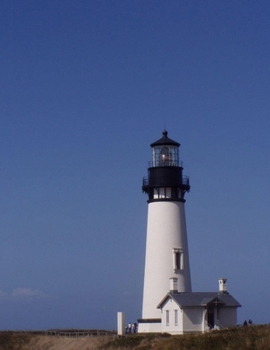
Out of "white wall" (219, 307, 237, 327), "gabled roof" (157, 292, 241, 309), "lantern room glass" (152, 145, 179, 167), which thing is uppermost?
"lantern room glass" (152, 145, 179, 167)

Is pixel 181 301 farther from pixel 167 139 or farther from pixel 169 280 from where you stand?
pixel 167 139

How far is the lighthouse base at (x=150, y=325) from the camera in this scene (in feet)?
166

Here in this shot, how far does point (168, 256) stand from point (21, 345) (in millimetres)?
11791

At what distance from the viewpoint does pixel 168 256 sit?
167 ft

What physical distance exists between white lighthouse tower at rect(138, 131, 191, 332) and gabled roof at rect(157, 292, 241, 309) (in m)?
1.30

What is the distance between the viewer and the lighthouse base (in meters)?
50.5

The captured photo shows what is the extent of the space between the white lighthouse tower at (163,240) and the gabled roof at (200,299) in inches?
51.0

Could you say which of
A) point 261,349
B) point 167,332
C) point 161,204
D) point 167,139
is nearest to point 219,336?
point 261,349

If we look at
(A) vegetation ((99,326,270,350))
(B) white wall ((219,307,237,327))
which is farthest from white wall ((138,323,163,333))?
(B) white wall ((219,307,237,327))

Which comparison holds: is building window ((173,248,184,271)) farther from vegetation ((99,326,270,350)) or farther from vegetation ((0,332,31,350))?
vegetation ((0,332,31,350))

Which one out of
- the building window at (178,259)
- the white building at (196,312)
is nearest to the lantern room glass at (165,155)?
the building window at (178,259)

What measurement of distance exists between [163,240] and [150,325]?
530 centimetres

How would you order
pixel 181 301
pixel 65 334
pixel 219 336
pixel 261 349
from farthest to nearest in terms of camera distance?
pixel 65 334 < pixel 181 301 < pixel 219 336 < pixel 261 349

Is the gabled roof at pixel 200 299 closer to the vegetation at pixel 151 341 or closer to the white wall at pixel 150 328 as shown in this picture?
the white wall at pixel 150 328
